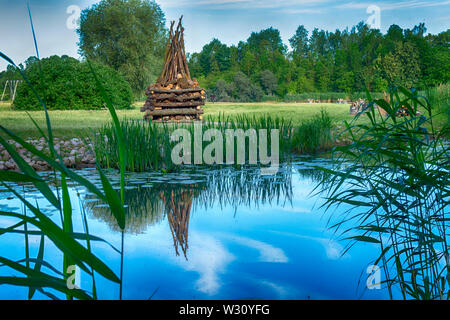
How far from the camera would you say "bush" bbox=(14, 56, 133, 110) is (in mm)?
14508

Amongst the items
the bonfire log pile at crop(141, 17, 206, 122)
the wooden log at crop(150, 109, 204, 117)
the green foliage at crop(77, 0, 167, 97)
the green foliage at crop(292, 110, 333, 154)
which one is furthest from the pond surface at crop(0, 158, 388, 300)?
the green foliage at crop(77, 0, 167, 97)

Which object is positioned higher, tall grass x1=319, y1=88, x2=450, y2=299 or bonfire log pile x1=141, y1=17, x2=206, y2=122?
bonfire log pile x1=141, y1=17, x2=206, y2=122

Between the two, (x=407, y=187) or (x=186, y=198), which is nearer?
(x=407, y=187)

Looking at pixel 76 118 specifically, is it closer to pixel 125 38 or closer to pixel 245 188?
pixel 245 188

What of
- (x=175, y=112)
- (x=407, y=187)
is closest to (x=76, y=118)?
(x=175, y=112)

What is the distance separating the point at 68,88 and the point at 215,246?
14.1 metres

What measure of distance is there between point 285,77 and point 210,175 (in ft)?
71.3

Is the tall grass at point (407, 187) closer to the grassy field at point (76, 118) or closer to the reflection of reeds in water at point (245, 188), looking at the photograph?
the reflection of reeds in water at point (245, 188)

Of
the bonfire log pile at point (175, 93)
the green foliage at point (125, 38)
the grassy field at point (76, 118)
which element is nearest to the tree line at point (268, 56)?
the green foliage at point (125, 38)

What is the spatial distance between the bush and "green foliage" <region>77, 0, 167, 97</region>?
5364mm

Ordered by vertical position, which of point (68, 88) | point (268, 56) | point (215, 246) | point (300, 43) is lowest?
point (215, 246)

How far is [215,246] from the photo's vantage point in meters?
2.30

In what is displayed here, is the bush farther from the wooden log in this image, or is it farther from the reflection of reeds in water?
the reflection of reeds in water
